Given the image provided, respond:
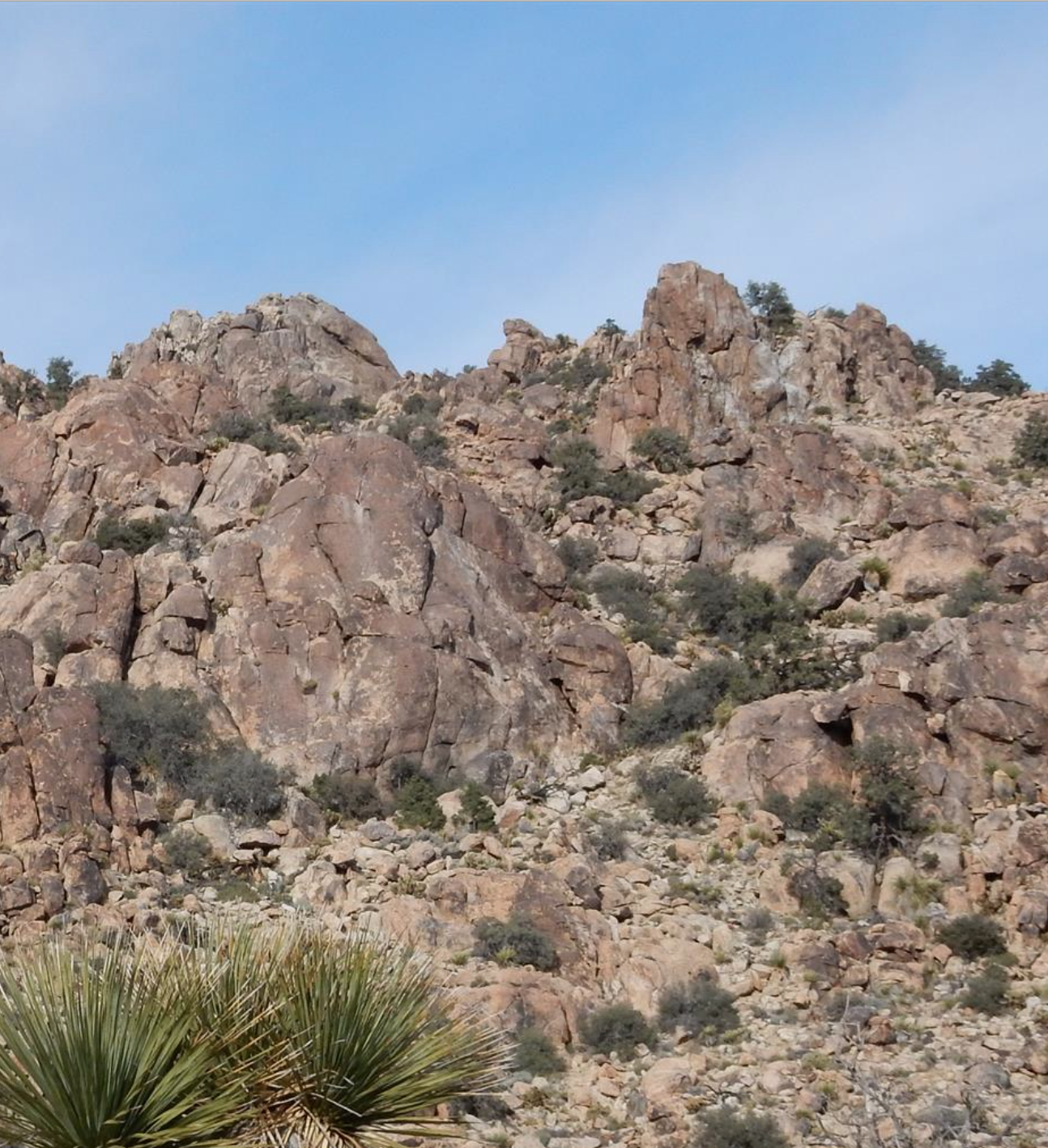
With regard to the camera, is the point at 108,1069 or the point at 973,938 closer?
the point at 108,1069

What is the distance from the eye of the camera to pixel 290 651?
2903 cm

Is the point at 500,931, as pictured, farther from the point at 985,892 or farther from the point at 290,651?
the point at 290,651

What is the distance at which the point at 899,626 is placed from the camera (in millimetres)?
31141

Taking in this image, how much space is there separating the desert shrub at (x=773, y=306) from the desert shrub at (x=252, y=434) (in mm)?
15691

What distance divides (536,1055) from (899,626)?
15.1 m

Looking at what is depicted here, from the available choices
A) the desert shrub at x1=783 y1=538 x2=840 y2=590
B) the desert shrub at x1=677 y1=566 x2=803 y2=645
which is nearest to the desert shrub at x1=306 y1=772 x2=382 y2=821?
the desert shrub at x1=677 y1=566 x2=803 y2=645

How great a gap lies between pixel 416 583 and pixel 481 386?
56.3ft

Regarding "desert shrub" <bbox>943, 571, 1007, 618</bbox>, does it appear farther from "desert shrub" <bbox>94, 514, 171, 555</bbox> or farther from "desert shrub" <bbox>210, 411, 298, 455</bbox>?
"desert shrub" <bbox>94, 514, 171, 555</bbox>

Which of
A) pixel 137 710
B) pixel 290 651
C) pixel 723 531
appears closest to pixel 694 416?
pixel 723 531

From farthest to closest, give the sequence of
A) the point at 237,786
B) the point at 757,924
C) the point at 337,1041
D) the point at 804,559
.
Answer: the point at 804,559
the point at 237,786
the point at 757,924
the point at 337,1041

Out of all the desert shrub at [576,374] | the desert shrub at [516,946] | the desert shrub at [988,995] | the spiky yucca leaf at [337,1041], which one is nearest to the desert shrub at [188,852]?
the desert shrub at [516,946]

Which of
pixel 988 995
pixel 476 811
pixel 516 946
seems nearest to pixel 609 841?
pixel 476 811

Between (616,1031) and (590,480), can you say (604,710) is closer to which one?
(590,480)

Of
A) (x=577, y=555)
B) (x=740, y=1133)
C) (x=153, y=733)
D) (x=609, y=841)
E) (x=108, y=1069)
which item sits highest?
(x=577, y=555)
